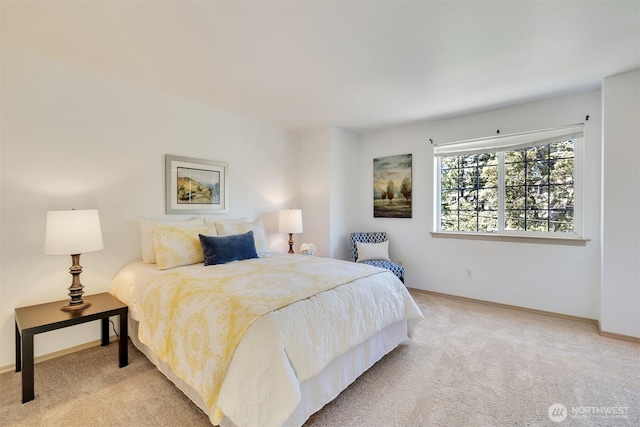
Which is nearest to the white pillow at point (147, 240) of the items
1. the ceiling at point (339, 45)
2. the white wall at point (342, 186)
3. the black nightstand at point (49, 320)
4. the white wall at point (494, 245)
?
the black nightstand at point (49, 320)

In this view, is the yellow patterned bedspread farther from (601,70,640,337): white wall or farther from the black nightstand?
(601,70,640,337): white wall

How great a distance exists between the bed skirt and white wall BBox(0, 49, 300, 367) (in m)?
0.77

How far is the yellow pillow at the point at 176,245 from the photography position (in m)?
2.53

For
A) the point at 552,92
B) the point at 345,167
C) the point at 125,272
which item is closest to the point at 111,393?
the point at 125,272

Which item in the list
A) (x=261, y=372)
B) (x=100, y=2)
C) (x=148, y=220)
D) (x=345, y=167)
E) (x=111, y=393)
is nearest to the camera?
(x=261, y=372)

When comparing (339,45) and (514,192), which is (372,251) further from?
(339,45)

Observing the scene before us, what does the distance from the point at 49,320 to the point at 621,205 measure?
4726 millimetres

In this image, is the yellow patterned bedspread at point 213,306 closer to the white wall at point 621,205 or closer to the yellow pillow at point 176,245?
the yellow pillow at point 176,245

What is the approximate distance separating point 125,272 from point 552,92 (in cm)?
458

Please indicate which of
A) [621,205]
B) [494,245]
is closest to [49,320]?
[494,245]

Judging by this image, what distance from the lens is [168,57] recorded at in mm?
2320

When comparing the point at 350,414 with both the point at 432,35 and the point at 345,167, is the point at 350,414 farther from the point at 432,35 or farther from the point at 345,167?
the point at 345,167

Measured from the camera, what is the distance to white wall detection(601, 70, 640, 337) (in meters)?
2.63

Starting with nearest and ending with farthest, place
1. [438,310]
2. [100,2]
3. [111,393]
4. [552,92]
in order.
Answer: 1. [100,2]
2. [111,393]
3. [552,92]
4. [438,310]
